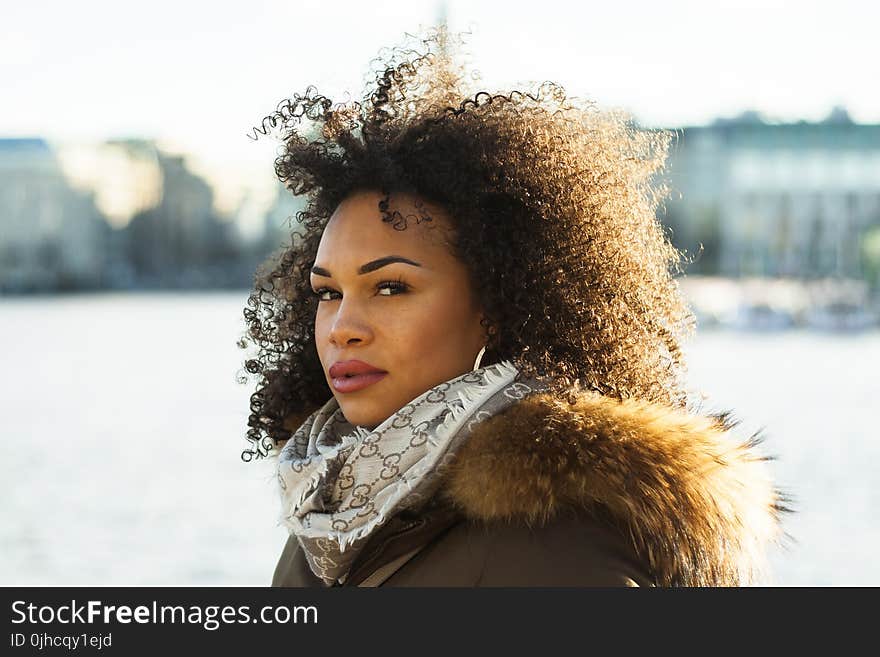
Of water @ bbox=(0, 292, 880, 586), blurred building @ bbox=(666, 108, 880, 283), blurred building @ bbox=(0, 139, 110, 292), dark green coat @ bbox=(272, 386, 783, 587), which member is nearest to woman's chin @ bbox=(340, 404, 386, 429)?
dark green coat @ bbox=(272, 386, 783, 587)

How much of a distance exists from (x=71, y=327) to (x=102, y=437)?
20.3 metres

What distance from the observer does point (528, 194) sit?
1.66 meters

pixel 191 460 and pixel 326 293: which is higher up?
pixel 326 293

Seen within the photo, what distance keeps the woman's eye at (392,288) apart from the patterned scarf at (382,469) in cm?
14

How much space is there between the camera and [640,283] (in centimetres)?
174

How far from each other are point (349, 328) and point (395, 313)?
7cm

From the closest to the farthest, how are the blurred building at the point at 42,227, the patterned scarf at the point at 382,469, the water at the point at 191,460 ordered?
1. the patterned scarf at the point at 382,469
2. the water at the point at 191,460
3. the blurred building at the point at 42,227

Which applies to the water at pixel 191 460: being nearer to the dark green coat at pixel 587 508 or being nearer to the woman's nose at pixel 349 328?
the dark green coat at pixel 587 508

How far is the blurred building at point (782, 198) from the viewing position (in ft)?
109

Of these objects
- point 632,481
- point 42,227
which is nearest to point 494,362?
point 632,481

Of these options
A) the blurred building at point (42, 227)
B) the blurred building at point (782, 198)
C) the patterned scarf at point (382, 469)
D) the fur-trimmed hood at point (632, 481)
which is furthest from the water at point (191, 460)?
the blurred building at point (42, 227)

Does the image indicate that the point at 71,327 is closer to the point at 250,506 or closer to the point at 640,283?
the point at 250,506

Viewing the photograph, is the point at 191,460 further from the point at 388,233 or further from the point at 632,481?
the point at 632,481

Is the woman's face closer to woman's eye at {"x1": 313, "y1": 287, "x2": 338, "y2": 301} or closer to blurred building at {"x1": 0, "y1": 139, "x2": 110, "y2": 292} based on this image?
woman's eye at {"x1": 313, "y1": 287, "x2": 338, "y2": 301}
